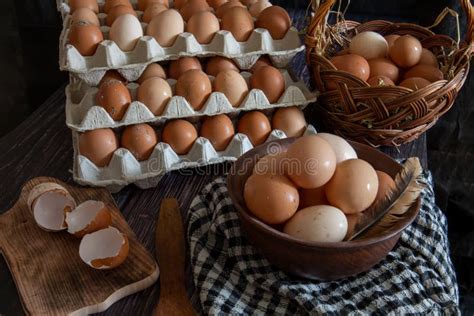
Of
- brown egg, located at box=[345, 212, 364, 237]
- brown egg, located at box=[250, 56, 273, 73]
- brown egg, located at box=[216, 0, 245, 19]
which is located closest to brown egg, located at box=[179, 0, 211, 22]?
brown egg, located at box=[216, 0, 245, 19]

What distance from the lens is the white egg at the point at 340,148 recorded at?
0.65 meters

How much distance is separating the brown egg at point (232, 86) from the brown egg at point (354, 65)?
0.15m

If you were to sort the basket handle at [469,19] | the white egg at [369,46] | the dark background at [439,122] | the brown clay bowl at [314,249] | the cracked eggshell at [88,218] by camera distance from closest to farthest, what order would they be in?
the brown clay bowl at [314,249] < the cracked eggshell at [88,218] < the basket handle at [469,19] < the white egg at [369,46] < the dark background at [439,122]

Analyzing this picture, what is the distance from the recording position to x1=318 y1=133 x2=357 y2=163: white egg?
0.65 m

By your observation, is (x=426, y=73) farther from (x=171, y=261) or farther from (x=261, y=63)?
(x=171, y=261)

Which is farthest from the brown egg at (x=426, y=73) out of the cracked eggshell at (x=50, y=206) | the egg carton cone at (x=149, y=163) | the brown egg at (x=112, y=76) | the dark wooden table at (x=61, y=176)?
the cracked eggshell at (x=50, y=206)

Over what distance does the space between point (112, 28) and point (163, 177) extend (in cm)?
24

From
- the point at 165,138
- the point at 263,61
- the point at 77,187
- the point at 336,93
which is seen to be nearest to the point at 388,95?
the point at 336,93

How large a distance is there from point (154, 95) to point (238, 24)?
7.1 inches

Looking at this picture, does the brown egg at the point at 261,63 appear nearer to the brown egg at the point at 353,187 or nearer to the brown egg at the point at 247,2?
the brown egg at the point at 247,2

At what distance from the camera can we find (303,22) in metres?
1.23

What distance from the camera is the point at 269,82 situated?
83 cm

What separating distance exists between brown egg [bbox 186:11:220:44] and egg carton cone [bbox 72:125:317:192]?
0.53 feet

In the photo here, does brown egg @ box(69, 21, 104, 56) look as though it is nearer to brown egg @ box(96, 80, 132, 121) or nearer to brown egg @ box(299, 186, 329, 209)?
brown egg @ box(96, 80, 132, 121)
